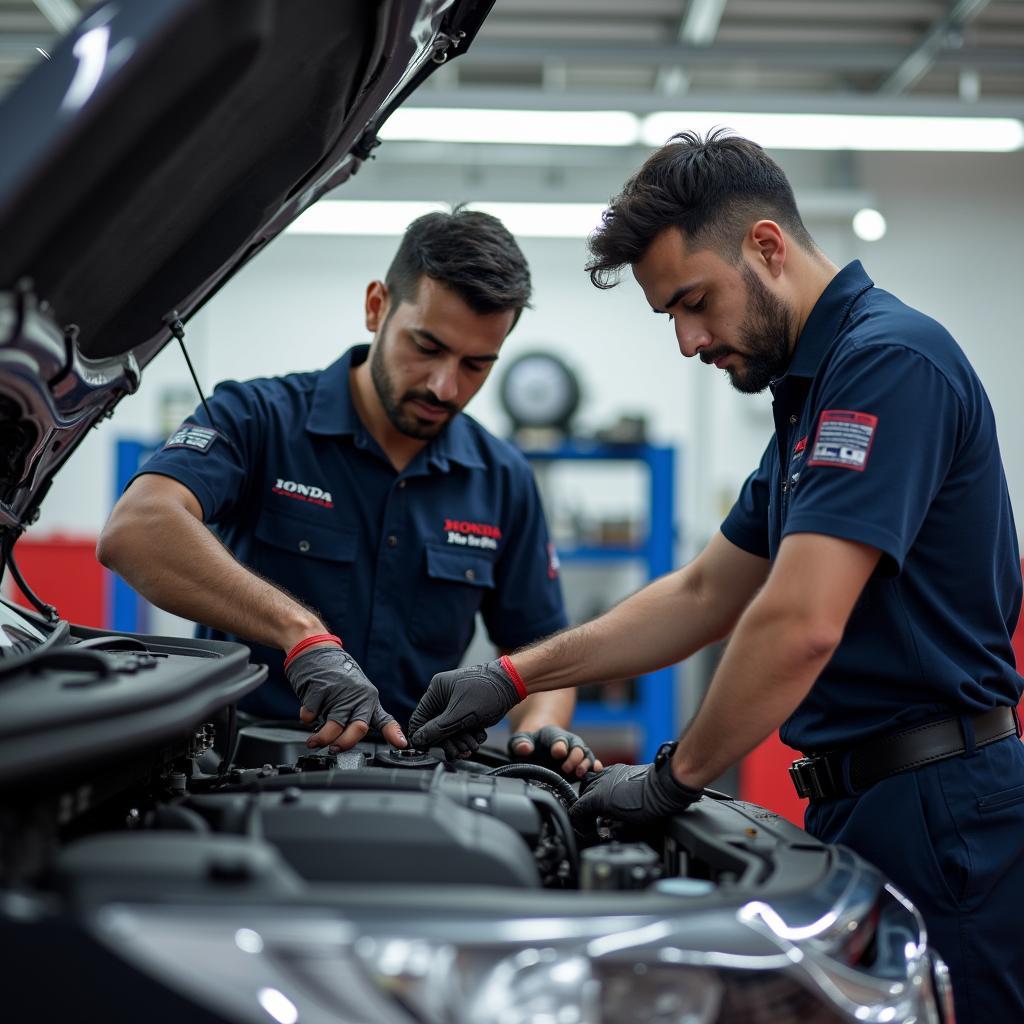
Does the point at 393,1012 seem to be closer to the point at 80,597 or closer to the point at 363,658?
the point at 363,658

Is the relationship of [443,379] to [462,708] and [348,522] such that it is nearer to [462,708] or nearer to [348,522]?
[348,522]

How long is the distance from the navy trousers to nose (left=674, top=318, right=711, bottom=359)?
66 centimetres

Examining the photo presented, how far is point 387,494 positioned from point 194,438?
38 centimetres

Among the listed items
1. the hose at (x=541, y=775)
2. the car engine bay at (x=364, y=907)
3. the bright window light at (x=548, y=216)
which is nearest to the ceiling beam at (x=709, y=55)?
the bright window light at (x=548, y=216)

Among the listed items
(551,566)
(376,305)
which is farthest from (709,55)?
(551,566)

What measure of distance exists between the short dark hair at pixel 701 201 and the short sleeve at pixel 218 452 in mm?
803

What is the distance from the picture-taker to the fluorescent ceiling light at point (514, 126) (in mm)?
4293

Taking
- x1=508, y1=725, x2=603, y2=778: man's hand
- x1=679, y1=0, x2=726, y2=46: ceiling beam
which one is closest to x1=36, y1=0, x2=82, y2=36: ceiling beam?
x1=679, y1=0, x2=726, y2=46: ceiling beam

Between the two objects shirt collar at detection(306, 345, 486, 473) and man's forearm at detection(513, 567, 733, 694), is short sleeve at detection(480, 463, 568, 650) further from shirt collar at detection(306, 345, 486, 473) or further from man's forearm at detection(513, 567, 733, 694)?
man's forearm at detection(513, 567, 733, 694)

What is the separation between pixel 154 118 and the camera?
3.49 ft

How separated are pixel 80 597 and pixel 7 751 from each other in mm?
4598

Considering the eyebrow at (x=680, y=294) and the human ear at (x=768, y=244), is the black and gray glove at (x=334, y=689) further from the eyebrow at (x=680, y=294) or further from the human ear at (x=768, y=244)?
the human ear at (x=768, y=244)

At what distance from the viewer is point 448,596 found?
2.09m

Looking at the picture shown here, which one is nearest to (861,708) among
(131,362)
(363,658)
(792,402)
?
(792,402)
